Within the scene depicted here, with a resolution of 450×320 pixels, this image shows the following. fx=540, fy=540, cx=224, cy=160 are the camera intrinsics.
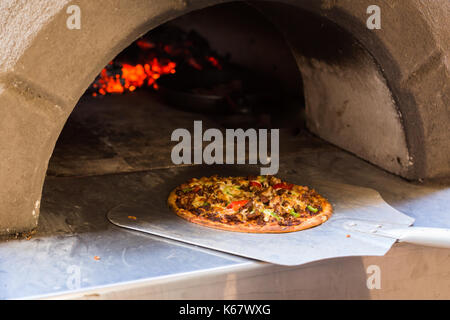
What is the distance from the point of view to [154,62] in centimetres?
541

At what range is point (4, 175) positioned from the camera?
2.30 m

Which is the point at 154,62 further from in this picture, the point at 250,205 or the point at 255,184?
the point at 250,205

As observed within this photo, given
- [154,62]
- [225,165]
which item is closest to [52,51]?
[225,165]

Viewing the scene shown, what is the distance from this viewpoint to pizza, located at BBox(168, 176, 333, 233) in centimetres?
247

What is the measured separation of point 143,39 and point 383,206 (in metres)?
3.80

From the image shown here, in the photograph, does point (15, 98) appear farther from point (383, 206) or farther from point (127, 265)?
point (383, 206)

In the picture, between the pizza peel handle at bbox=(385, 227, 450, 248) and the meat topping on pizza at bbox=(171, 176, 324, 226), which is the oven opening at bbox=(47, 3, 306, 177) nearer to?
the meat topping on pizza at bbox=(171, 176, 324, 226)

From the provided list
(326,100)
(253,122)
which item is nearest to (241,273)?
(326,100)

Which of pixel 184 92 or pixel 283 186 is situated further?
pixel 184 92

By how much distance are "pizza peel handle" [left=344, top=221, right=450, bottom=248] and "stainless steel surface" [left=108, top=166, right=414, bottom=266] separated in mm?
52

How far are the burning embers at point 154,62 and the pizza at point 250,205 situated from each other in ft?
8.35

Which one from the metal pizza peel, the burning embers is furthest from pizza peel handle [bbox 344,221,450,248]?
the burning embers

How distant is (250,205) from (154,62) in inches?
125

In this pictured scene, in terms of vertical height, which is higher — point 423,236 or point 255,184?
point 255,184
